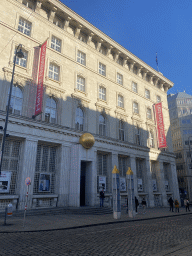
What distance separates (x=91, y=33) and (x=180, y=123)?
4111 cm

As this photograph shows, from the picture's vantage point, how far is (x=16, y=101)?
59.6ft

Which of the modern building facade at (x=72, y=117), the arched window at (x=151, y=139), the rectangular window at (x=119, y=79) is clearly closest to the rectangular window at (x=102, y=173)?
the modern building facade at (x=72, y=117)

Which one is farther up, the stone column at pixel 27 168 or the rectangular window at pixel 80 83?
the rectangular window at pixel 80 83

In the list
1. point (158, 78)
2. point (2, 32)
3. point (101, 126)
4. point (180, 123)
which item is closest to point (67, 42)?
point (2, 32)

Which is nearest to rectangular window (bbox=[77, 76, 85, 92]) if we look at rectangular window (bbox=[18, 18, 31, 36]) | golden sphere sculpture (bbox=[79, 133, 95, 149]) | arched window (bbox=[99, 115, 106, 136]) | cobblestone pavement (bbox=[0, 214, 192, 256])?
arched window (bbox=[99, 115, 106, 136])

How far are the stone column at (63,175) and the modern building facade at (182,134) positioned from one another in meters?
39.1

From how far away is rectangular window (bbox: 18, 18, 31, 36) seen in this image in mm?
20266

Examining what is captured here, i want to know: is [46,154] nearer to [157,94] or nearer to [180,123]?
[157,94]

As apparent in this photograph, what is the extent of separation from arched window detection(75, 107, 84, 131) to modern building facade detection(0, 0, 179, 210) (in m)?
0.12

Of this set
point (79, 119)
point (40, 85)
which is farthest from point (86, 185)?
point (40, 85)

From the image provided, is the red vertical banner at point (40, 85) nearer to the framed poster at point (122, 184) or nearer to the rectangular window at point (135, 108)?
the framed poster at point (122, 184)

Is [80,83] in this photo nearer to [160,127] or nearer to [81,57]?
[81,57]

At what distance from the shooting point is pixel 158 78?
120 ft

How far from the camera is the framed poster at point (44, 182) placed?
18.2 m
